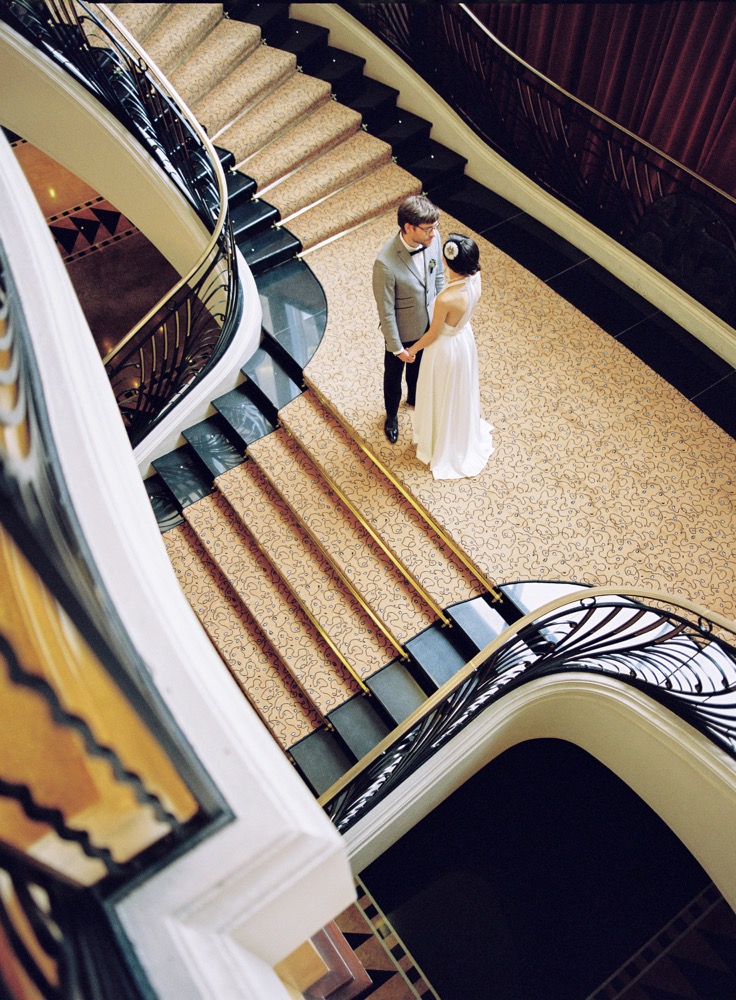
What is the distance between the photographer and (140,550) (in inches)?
57.0

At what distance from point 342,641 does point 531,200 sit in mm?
3846

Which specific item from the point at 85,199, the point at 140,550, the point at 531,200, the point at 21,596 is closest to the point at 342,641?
the point at 140,550

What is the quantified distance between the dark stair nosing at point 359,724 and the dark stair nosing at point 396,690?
10 cm

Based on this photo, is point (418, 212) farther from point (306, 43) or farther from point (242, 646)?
point (306, 43)

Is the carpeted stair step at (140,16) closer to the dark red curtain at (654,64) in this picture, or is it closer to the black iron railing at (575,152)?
the black iron railing at (575,152)

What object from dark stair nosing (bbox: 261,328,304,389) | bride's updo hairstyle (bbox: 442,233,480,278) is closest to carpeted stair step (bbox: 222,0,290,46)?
dark stair nosing (bbox: 261,328,304,389)

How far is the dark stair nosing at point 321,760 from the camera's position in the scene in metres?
4.09

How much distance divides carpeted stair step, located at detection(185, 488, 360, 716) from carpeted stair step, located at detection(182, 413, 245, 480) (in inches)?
4.2

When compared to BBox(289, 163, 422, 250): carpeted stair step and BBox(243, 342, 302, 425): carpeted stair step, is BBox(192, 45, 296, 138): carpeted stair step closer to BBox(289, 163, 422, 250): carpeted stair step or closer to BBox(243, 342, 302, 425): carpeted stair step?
BBox(289, 163, 422, 250): carpeted stair step

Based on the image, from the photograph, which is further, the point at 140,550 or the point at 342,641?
the point at 342,641

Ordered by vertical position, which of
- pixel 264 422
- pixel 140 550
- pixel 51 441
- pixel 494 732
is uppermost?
pixel 51 441

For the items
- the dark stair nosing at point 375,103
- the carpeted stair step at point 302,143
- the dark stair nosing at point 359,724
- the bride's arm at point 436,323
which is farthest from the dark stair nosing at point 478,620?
the dark stair nosing at point 375,103

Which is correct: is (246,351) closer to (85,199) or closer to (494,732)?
(494,732)

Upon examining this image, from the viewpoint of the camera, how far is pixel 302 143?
5.99 metres
